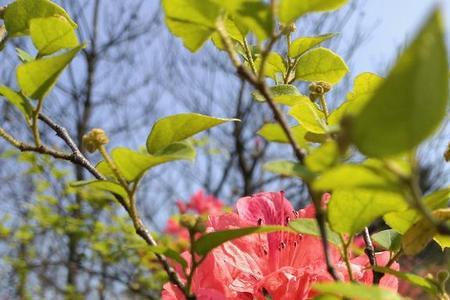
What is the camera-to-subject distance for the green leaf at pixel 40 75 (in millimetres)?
413

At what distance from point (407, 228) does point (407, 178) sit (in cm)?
22

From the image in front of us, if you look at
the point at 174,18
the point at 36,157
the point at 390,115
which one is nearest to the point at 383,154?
the point at 390,115

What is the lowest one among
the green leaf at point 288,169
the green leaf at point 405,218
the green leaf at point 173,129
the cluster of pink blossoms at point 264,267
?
the cluster of pink blossoms at point 264,267

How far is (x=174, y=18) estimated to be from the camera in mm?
367

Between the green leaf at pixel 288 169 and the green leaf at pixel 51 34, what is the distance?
0.73ft

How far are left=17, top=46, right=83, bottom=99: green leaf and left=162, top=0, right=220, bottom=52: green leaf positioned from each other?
84 mm

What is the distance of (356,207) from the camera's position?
0.38 metres

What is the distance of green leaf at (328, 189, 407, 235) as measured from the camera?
1.24ft

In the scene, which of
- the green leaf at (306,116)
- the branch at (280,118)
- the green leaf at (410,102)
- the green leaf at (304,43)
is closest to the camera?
the green leaf at (410,102)

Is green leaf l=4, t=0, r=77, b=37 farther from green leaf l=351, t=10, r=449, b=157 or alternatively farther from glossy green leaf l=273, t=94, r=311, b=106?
green leaf l=351, t=10, r=449, b=157

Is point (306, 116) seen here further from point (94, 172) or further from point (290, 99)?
point (94, 172)

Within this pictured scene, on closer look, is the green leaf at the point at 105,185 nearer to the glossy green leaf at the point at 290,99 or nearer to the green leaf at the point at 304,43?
the glossy green leaf at the point at 290,99

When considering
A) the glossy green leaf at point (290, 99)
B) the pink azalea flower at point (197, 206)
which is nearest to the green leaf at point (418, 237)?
the glossy green leaf at point (290, 99)

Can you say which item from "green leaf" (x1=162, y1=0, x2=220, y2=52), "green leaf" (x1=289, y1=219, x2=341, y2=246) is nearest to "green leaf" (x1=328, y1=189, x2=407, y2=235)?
"green leaf" (x1=289, y1=219, x2=341, y2=246)
